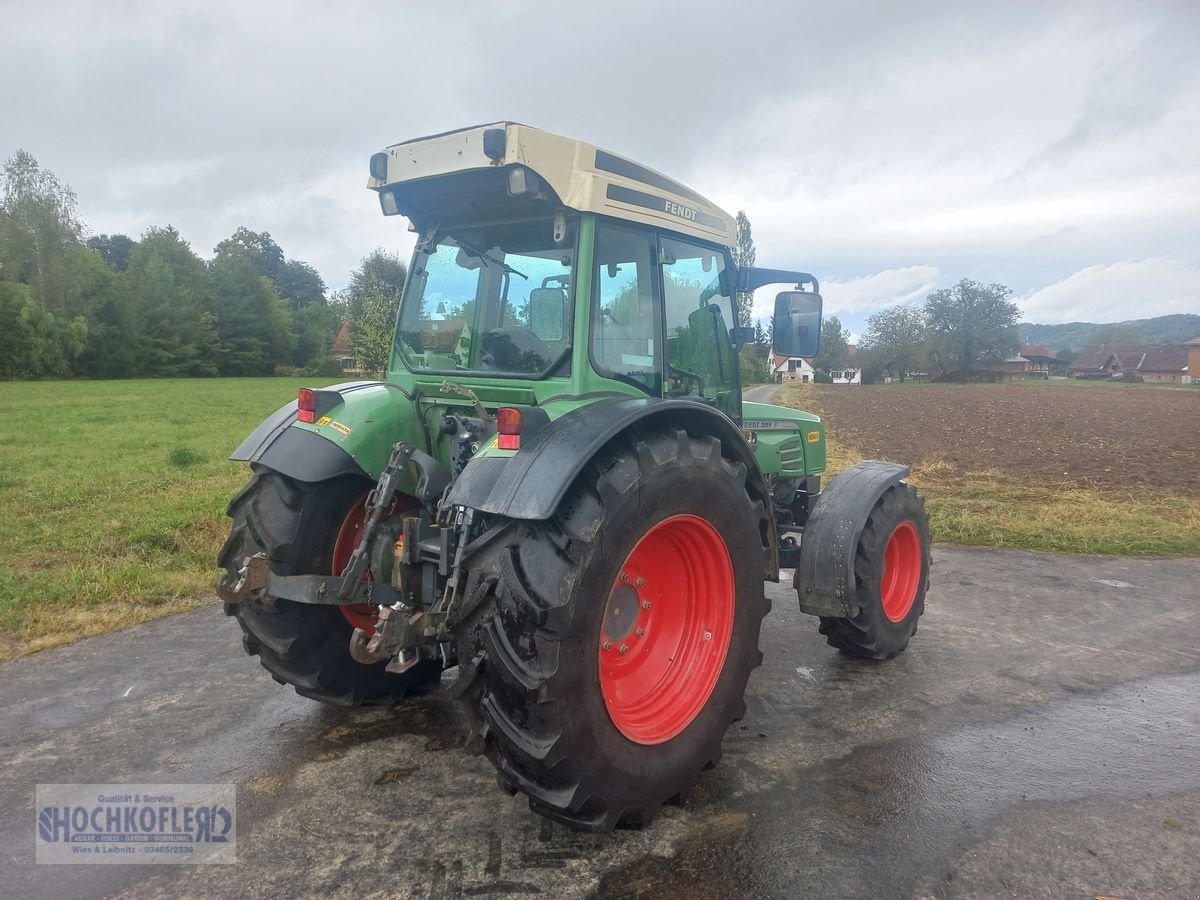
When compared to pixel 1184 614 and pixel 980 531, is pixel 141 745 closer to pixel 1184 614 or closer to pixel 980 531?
pixel 1184 614

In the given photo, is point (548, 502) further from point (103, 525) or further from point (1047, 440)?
point (1047, 440)

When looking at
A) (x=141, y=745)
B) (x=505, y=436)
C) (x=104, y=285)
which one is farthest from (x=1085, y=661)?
(x=104, y=285)

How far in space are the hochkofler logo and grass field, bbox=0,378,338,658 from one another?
2.10 metres

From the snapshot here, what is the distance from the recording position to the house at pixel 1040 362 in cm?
10488

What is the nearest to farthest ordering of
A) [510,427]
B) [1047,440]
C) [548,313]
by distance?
[510,427] → [548,313] → [1047,440]

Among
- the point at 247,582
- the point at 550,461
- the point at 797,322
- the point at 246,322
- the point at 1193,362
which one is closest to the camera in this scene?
the point at 550,461

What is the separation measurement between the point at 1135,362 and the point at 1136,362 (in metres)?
0.12

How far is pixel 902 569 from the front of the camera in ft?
15.7

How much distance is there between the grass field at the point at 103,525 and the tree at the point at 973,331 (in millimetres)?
78551

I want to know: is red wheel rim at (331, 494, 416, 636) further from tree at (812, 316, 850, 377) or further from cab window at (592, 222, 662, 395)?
tree at (812, 316, 850, 377)

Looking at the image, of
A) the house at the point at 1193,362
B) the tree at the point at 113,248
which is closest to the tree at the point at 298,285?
the tree at the point at 113,248

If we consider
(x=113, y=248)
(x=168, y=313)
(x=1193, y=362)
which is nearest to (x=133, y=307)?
(x=168, y=313)

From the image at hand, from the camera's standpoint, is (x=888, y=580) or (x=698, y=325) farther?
(x=888, y=580)

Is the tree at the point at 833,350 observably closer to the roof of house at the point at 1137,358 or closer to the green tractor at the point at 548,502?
the roof of house at the point at 1137,358
